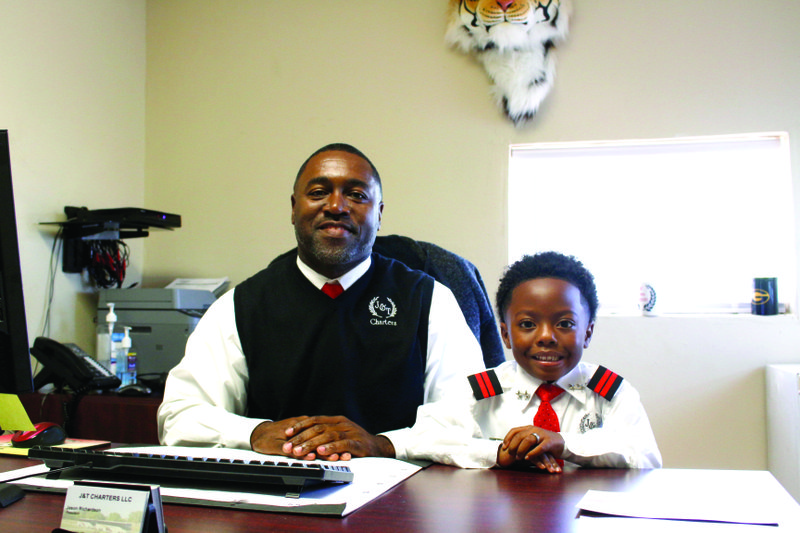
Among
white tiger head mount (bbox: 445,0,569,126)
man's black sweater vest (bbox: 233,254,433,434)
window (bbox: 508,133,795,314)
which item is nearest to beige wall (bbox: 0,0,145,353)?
man's black sweater vest (bbox: 233,254,433,434)

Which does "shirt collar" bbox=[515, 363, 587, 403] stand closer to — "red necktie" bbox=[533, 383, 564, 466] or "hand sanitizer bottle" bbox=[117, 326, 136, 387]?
"red necktie" bbox=[533, 383, 564, 466]

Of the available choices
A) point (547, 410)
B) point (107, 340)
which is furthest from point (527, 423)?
point (107, 340)

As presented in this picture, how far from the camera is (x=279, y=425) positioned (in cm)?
121

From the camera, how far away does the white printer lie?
2510 millimetres

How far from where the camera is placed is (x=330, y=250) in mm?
1537

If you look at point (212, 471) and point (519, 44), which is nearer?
point (212, 471)

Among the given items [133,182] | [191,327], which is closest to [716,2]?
[191,327]

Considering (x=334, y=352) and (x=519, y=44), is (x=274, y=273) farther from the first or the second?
(x=519, y=44)

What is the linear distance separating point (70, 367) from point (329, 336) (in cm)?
111

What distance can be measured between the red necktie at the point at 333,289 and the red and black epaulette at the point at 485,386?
425 mm

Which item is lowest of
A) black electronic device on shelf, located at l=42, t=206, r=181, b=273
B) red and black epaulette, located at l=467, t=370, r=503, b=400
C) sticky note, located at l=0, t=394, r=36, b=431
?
sticky note, located at l=0, t=394, r=36, b=431

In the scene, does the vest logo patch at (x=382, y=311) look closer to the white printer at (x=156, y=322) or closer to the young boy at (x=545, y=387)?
the young boy at (x=545, y=387)

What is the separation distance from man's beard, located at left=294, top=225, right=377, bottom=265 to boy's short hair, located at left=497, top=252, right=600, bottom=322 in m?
0.36

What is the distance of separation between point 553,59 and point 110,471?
8.53 feet
